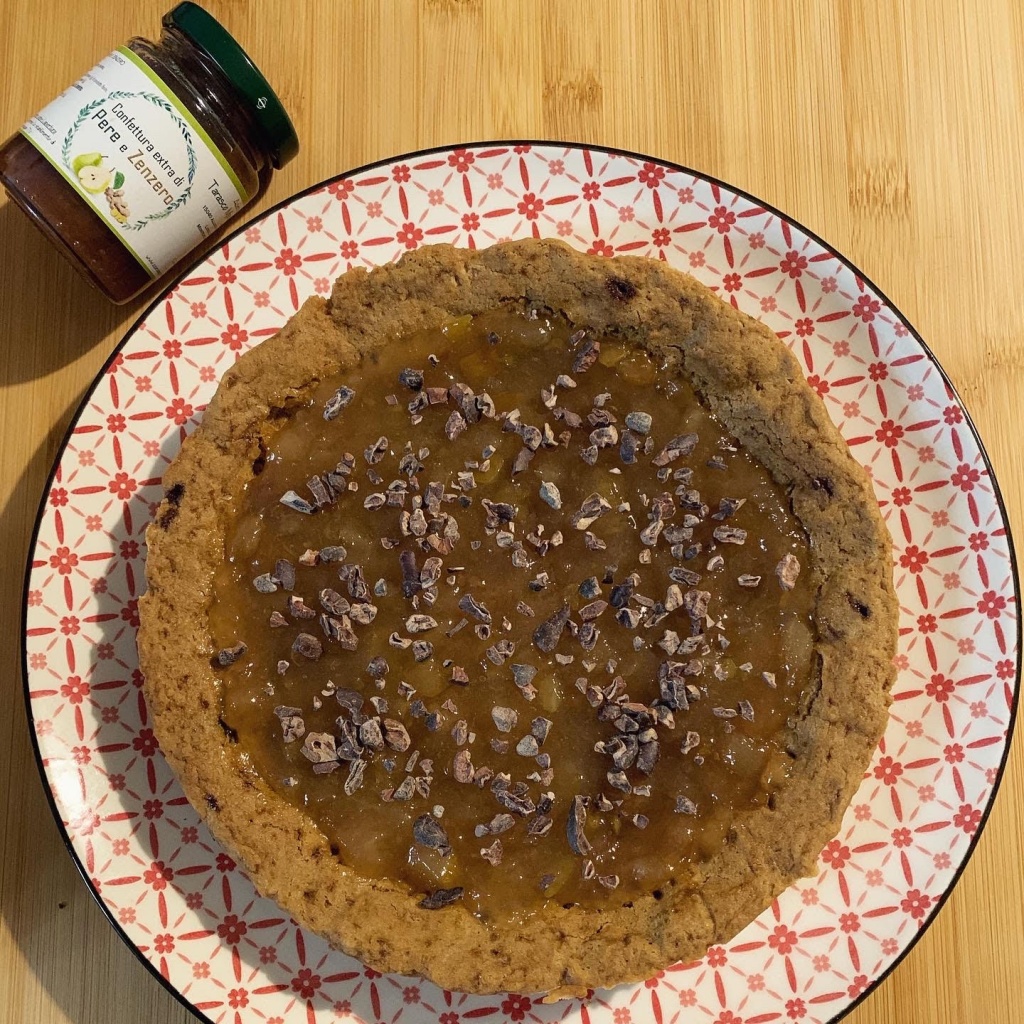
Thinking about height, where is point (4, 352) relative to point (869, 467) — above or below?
above

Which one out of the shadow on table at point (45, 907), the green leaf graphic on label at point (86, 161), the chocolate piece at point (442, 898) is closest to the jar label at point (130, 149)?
the green leaf graphic on label at point (86, 161)

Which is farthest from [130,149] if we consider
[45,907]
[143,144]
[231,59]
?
[45,907]

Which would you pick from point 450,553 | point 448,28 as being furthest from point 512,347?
point 448,28

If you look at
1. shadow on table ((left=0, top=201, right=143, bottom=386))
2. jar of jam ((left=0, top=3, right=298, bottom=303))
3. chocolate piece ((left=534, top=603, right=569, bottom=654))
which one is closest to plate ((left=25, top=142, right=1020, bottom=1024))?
jar of jam ((left=0, top=3, right=298, bottom=303))

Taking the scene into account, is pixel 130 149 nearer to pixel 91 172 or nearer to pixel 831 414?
pixel 91 172

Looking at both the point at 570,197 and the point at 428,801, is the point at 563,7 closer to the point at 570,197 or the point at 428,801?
the point at 570,197

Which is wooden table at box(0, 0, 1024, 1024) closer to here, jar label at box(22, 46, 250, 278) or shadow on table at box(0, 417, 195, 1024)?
shadow on table at box(0, 417, 195, 1024)

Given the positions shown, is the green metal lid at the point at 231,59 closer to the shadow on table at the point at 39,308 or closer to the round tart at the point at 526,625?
the round tart at the point at 526,625
